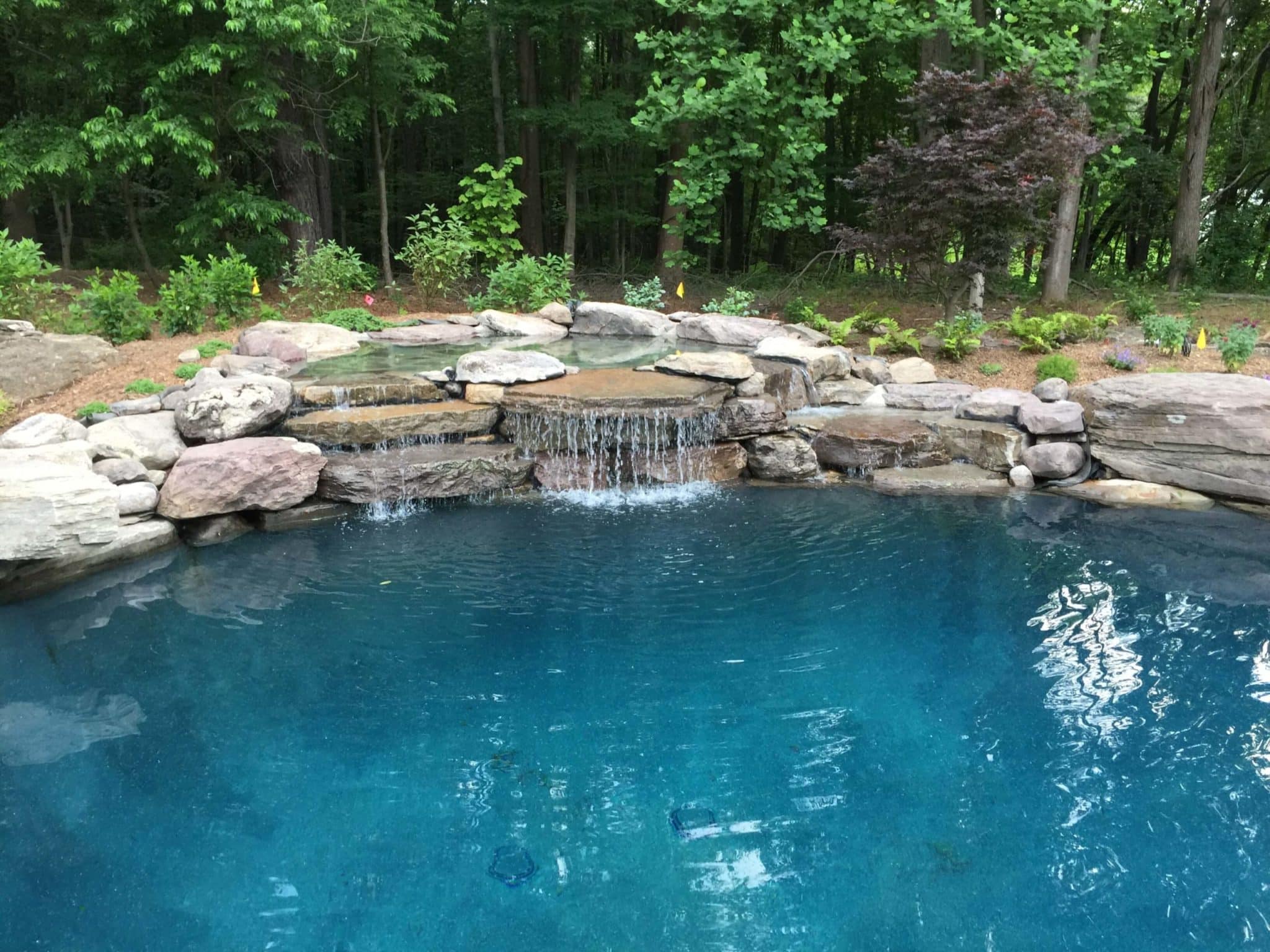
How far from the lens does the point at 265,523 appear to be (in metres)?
6.27

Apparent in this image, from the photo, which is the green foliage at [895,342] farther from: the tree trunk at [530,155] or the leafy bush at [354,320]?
the tree trunk at [530,155]

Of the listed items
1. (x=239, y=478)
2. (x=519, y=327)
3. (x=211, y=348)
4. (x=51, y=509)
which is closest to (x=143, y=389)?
(x=211, y=348)

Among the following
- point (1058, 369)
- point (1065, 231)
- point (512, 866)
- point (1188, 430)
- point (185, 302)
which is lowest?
point (512, 866)

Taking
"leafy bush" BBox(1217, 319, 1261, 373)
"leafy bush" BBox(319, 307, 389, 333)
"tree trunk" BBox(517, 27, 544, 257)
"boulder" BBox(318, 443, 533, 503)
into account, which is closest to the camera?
"boulder" BBox(318, 443, 533, 503)

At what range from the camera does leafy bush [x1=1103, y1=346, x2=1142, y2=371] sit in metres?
8.41

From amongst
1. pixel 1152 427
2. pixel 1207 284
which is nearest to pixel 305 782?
pixel 1152 427

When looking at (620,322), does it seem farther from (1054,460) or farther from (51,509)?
(51,509)

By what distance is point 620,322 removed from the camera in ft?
33.3

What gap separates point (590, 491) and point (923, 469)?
2930mm

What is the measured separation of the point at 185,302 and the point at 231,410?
3.30m

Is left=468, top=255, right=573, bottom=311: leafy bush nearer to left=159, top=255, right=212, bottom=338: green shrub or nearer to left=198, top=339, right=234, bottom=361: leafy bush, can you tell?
left=159, top=255, right=212, bottom=338: green shrub

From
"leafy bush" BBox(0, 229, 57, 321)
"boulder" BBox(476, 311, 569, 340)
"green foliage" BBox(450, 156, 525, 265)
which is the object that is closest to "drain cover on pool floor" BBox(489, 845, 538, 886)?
"boulder" BBox(476, 311, 569, 340)

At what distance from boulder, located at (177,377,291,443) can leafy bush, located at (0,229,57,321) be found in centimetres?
328

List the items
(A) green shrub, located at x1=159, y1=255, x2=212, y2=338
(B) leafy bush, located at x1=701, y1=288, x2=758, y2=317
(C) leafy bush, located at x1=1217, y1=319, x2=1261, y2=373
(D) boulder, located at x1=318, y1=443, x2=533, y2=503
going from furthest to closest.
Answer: (B) leafy bush, located at x1=701, y1=288, x2=758, y2=317 < (A) green shrub, located at x1=159, y1=255, x2=212, y2=338 < (C) leafy bush, located at x1=1217, y1=319, x2=1261, y2=373 < (D) boulder, located at x1=318, y1=443, x2=533, y2=503
